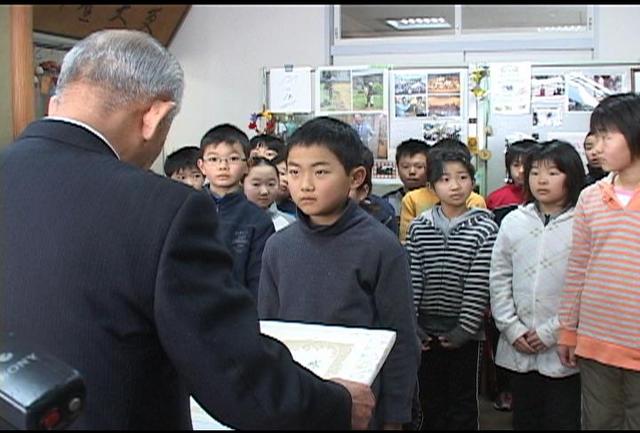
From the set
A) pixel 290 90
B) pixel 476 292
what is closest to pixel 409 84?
pixel 290 90

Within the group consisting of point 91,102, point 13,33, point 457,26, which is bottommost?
point 91,102

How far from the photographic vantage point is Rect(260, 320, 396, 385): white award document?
109cm

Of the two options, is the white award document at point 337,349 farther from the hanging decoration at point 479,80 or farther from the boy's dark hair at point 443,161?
the hanging decoration at point 479,80

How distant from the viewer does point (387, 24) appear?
180 inches

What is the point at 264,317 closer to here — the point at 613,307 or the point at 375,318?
the point at 375,318

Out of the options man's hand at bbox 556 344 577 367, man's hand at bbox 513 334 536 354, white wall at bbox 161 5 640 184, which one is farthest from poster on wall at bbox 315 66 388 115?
man's hand at bbox 556 344 577 367

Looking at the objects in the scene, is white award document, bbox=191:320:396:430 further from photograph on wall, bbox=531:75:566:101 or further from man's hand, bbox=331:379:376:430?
photograph on wall, bbox=531:75:566:101

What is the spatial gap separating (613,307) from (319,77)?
2.70 meters

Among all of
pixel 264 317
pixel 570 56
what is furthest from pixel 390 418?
pixel 570 56

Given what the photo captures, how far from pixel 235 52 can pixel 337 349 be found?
3.93 meters

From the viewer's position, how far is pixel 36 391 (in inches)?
21.8

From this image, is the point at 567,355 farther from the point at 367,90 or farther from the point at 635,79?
the point at 367,90

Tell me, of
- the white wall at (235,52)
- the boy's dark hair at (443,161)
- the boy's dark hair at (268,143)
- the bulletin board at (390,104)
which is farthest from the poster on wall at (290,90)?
the boy's dark hair at (443,161)

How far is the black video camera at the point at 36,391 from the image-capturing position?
0.55 m
